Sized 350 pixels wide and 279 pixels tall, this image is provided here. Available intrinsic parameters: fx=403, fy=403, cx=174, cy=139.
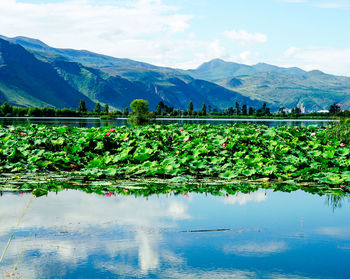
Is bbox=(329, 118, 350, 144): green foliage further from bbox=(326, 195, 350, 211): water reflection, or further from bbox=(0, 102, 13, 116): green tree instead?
bbox=(0, 102, 13, 116): green tree

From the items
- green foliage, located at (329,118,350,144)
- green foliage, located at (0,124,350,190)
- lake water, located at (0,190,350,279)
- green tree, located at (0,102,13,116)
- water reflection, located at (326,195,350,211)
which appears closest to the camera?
lake water, located at (0,190,350,279)

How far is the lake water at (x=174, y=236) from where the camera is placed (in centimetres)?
698

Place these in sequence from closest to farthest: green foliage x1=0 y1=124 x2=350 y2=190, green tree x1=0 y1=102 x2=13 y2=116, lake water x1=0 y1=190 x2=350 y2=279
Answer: lake water x1=0 y1=190 x2=350 y2=279, green foliage x1=0 y1=124 x2=350 y2=190, green tree x1=0 y1=102 x2=13 y2=116

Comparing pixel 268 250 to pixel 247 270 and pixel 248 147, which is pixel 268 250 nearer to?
pixel 247 270

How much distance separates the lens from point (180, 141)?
20.9m

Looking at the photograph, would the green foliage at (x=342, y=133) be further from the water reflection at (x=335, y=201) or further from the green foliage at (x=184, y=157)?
the water reflection at (x=335, y=201)

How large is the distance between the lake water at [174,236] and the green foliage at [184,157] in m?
2.42

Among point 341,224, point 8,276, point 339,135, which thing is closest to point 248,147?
point 339,135

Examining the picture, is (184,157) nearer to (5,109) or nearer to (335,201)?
(335,201)

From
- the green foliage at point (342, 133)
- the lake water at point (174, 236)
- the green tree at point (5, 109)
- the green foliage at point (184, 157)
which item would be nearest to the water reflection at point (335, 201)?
the lake water at point (174, 236)

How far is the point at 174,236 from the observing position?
8.66 m

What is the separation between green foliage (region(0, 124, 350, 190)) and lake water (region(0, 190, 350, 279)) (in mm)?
2422

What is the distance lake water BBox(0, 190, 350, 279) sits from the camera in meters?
6.98

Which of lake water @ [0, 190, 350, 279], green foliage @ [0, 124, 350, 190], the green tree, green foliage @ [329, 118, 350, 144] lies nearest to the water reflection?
lake water @ [0, 190, 350, 279]
